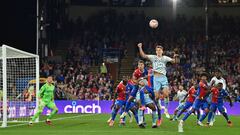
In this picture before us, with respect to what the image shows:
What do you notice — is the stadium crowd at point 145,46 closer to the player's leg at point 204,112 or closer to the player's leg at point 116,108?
the player's leg at point 204,112

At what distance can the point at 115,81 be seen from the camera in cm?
4244

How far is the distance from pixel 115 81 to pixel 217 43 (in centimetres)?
949

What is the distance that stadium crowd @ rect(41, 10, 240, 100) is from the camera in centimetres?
3916

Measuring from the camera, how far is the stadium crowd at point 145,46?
128ft

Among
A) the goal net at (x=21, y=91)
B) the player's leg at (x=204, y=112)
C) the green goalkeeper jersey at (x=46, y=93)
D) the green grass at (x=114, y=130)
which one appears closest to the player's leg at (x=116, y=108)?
the green grass at (x=114, y=130)

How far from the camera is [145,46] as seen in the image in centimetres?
4584

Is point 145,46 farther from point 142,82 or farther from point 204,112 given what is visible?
point 142,82

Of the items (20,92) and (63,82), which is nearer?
(20,92)

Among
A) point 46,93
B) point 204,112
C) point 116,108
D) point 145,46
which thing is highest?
point 145,46

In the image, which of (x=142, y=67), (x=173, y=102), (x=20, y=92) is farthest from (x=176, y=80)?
(x=142, y=67)

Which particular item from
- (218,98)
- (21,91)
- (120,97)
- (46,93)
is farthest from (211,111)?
(21,91)

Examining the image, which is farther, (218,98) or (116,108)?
(218,98)

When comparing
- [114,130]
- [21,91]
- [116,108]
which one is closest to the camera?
[114,130]

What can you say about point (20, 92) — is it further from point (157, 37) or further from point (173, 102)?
point (157, 37)
